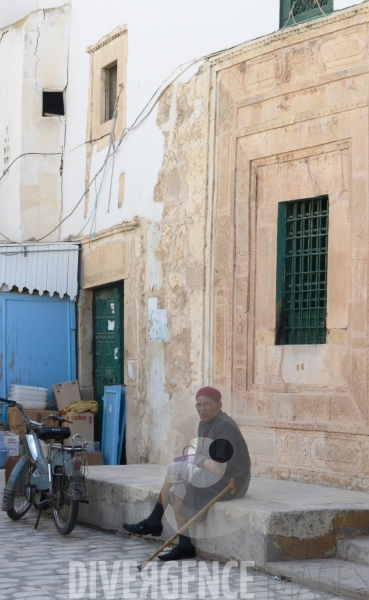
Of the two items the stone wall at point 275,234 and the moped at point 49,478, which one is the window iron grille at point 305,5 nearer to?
the stone wall at point 275,234

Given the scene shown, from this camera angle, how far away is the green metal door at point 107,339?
12406mm

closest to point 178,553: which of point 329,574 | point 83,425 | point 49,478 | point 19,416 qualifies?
point 329,574

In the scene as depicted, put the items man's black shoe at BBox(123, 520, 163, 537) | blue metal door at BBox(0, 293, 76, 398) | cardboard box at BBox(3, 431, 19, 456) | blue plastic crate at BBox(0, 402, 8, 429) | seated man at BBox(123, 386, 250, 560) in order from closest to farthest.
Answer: seated man at BBox(123, 386, 250, 560) < man's black shoe at BBox(123, 520, 163, 537) < cardboard box at BBox(3, 431, 19, 456) < blue plastic crate at BBox(0, 402, 8, 429) < blue metal door at BBox(0, 293, 76, 398)

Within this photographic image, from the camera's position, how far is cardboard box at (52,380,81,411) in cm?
1275

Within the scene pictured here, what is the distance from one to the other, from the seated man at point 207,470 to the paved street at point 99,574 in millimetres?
356

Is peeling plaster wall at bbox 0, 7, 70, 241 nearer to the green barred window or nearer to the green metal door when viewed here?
the green metal door

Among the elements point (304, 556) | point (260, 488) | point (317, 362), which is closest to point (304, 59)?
point (317, 362)

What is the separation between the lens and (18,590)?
593cm

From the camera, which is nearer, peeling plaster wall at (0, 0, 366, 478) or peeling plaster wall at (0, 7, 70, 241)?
peeling plaster wall at (0, 0, 366, 478)

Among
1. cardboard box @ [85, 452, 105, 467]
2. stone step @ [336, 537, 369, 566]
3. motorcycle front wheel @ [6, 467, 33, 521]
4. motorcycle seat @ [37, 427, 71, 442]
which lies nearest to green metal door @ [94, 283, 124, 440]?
cardboard box @ [85, 452, 105, 467]

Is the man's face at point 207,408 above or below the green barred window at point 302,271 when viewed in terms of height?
below

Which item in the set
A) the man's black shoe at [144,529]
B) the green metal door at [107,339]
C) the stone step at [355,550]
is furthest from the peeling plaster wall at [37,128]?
the stone step at [355,550]

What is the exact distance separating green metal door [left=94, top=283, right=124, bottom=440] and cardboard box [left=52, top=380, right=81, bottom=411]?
30 centimetres

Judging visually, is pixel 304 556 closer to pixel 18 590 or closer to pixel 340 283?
pixel 18 590
